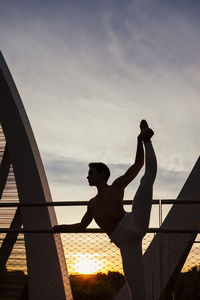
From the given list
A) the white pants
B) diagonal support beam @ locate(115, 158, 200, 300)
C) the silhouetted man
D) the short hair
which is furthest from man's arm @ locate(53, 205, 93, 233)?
diagonal support beam @ locate(115, 158, 200, 300)

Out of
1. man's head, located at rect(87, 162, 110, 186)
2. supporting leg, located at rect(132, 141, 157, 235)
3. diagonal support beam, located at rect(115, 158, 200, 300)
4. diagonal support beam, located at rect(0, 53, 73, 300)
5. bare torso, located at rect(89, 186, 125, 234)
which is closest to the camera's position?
supporting leg, located at rect(132, 141, 157, 235)

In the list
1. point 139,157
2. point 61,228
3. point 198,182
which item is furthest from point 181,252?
point 139,157

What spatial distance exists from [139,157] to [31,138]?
308 cm

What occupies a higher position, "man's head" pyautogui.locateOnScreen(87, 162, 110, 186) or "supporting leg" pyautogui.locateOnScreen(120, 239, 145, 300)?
"man's head" pyautogui.locateOnScreen(87, 162, 110, 186)

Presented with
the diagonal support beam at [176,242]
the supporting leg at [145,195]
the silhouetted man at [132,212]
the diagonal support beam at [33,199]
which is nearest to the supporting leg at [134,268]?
the silhouetted man at [132,212]

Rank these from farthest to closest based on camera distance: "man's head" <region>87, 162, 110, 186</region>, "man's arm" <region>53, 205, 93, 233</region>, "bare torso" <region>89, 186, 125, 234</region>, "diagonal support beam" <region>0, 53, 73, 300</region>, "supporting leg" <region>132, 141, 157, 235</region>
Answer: "diagonal support beam" <region>0, 53, 73, 300</region> → "man's arm" <region>53, 205, 93, 233</region> → "man's head" <region>87, 162, 110, 186</region> → "bare torso" <region>89, 186, 125, 234</region> → "supporting leg" <region>132, 141, 157, 235</region>

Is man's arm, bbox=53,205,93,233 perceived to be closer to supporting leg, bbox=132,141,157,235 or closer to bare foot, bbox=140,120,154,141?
supporting leg, bbox=132,141,157,235

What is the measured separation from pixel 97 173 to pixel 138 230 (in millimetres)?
386

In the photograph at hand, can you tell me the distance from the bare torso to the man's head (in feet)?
0.21

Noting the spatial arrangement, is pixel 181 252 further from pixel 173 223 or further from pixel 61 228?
pixel 61 228

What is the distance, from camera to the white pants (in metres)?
1.59

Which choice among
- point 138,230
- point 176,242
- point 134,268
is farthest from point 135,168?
point 176,242

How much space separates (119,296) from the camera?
291cm

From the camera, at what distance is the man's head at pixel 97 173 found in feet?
5.93
